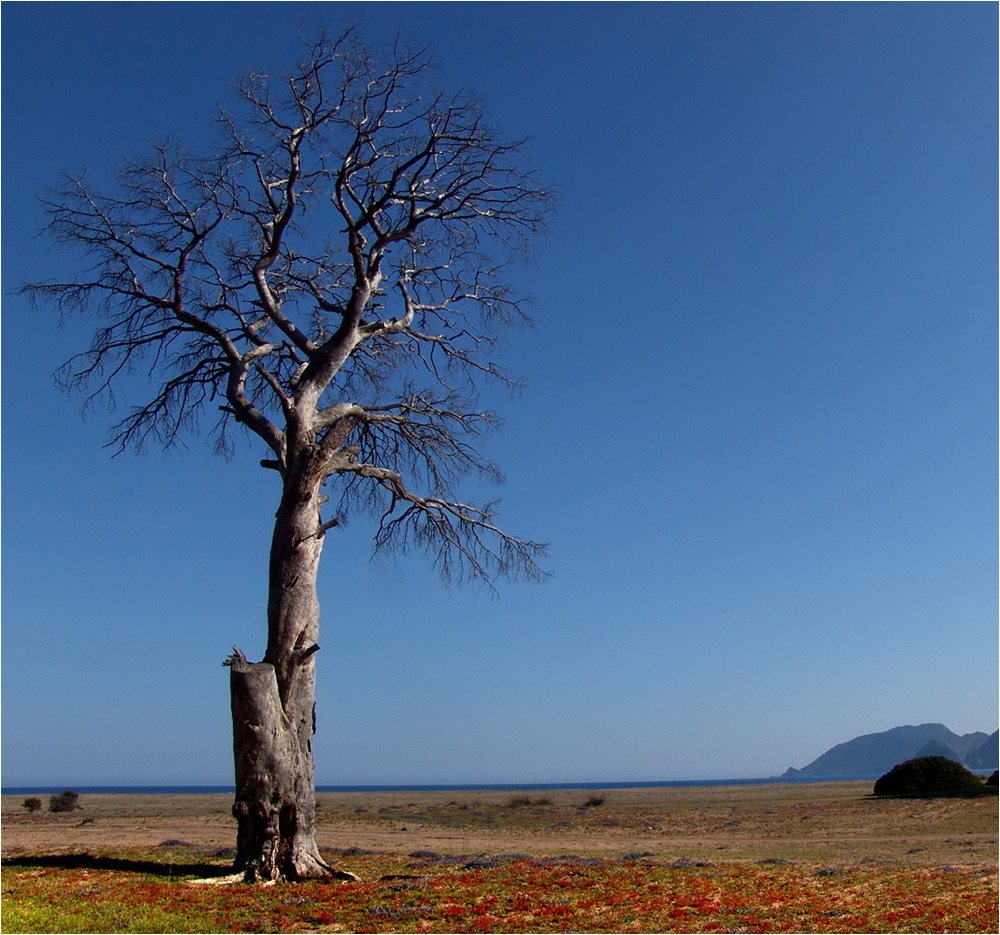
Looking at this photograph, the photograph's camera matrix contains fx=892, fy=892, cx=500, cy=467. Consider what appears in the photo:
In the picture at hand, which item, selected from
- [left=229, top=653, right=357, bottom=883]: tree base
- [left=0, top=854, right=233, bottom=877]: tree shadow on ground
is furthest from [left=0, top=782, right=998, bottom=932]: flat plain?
[left=229, top=653, right=357, bottom=883]: tree base

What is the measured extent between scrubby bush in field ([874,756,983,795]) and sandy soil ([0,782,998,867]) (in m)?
2.13

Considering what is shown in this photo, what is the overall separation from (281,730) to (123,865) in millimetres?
3719

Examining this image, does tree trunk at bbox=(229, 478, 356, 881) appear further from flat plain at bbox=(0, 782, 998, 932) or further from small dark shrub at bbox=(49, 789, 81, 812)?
small dark shrub at bbox=(49, 789, 81, 812)

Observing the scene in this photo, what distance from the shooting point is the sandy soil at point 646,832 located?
20719mm

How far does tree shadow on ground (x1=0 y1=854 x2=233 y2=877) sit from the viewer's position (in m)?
13.2

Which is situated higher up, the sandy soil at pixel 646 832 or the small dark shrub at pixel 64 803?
the sandy soil at pixel 646 832

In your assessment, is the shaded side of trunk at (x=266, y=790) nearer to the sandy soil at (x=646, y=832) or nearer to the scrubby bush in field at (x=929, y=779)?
the sandy soil at (x=646, y=832)

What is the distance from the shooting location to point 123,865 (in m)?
14.0

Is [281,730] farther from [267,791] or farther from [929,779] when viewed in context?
[929,779]

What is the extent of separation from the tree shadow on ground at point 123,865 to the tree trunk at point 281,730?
846 mm

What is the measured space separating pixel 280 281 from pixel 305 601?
725 centimetres

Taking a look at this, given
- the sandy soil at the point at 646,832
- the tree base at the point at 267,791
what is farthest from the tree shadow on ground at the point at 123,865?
the sandy soil at the point at 646,832

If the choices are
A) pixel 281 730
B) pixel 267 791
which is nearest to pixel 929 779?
pixel 281 730

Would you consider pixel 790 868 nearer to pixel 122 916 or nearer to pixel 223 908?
pixel 223 908
